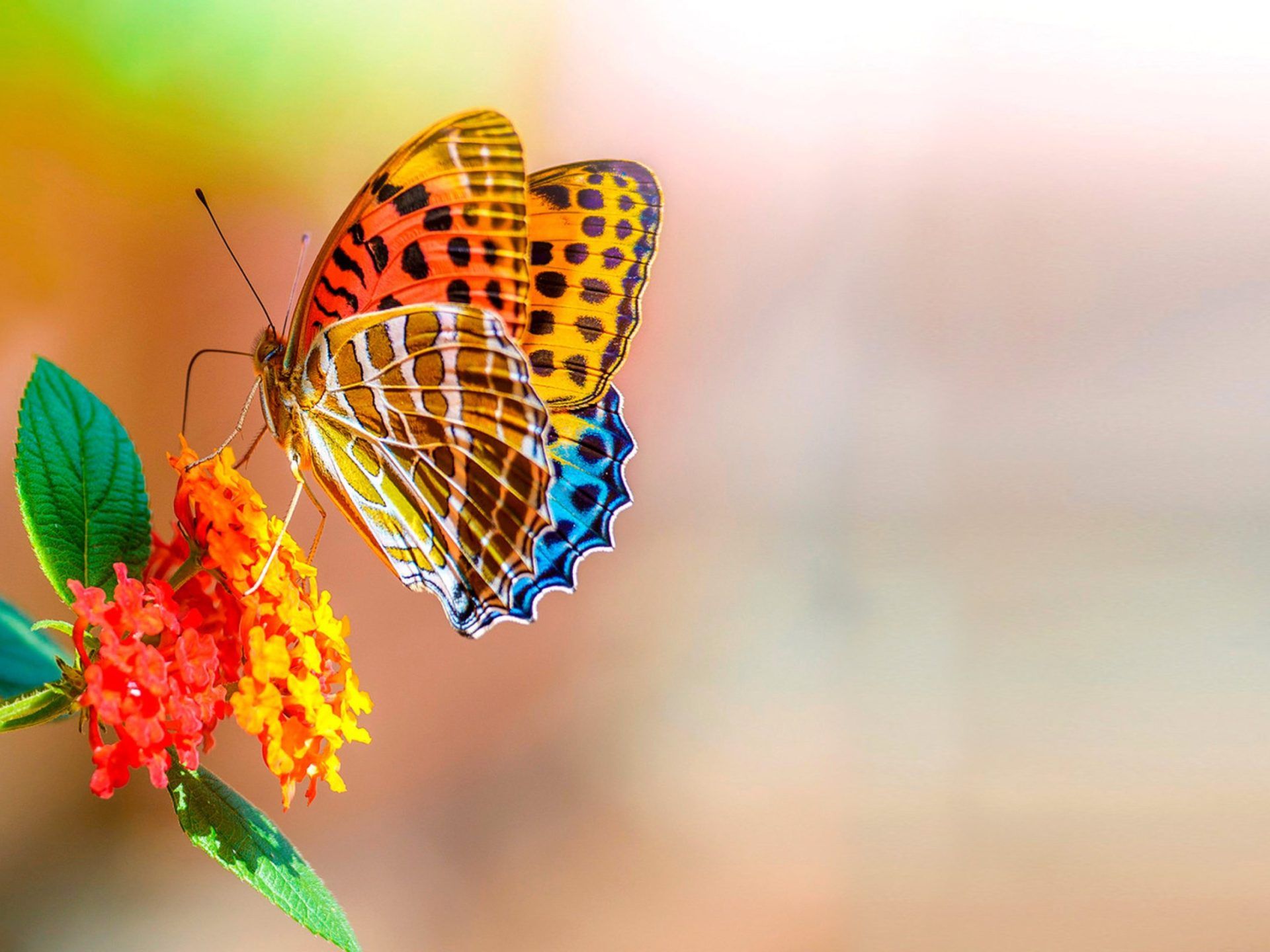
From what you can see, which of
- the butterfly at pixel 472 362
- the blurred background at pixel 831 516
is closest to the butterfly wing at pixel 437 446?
the butterfly at pixel 472 362

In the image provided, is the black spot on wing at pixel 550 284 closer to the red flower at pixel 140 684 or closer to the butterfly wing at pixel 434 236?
the butterfly wing at pixel 434 236

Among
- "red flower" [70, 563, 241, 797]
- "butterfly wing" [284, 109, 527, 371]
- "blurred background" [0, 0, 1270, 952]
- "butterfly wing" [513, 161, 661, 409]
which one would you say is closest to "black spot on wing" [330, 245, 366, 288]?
"butterfly wing" [284, 109, 527, 371]

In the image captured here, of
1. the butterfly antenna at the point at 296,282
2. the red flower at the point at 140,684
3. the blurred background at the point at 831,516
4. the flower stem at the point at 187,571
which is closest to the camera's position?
the red flower at the point at 140,684

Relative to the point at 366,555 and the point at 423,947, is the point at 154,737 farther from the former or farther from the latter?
the point at 423,947

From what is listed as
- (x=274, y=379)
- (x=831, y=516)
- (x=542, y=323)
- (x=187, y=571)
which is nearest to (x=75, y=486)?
(x=187, y=571)

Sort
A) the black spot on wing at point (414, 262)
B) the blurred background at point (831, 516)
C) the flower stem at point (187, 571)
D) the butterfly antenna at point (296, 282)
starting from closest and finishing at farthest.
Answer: the flower stem at point (187, 571)
the black spot on wing at point (414, 262)
the butterfly antenna at point (296, 282)
the blurred background at point (831, 516)

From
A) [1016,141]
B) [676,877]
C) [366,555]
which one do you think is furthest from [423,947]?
[1016,141]
